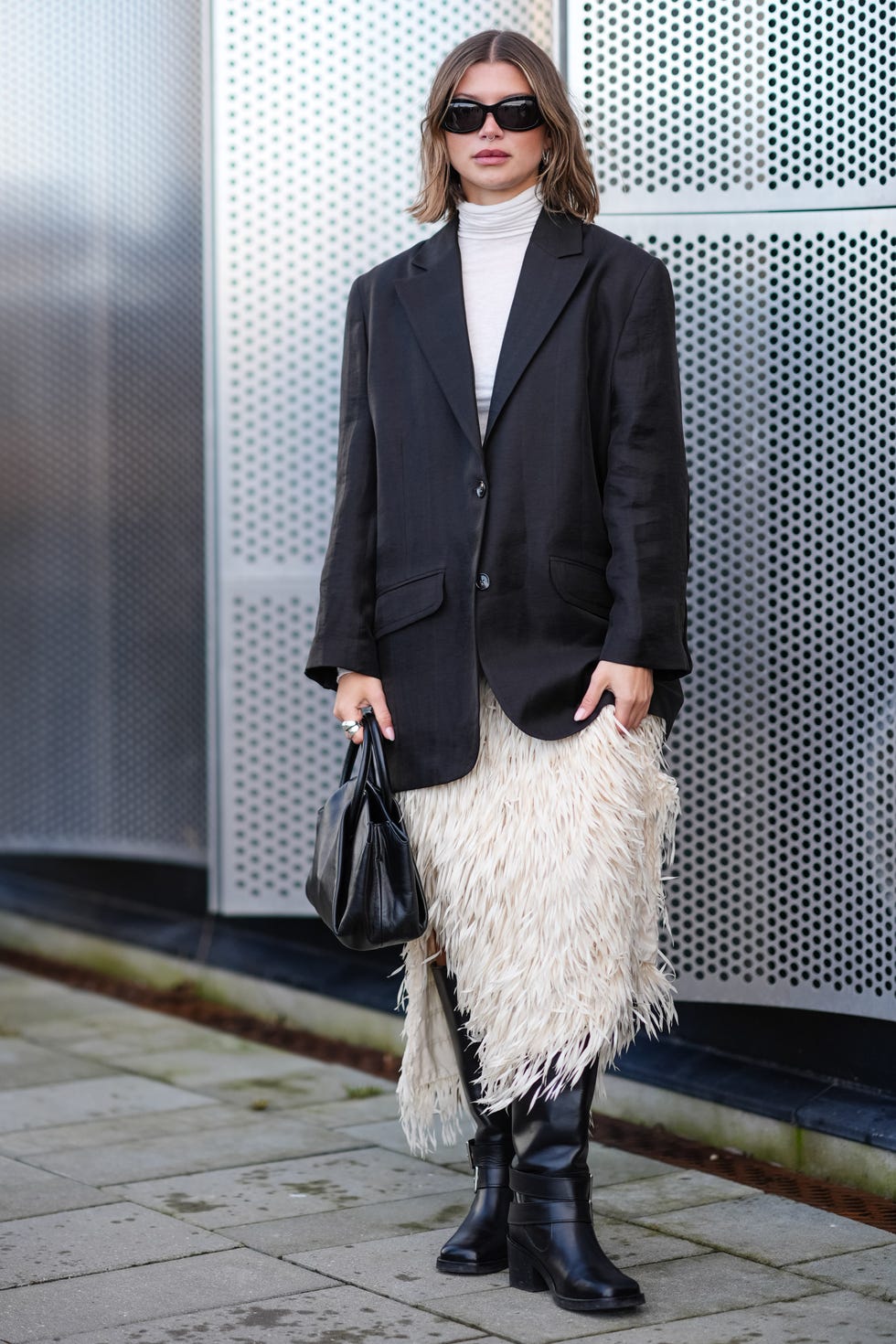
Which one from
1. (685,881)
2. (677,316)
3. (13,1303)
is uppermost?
(677,316)

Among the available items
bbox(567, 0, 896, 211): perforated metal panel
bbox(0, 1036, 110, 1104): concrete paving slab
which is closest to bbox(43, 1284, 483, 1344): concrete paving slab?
bbox(0, 1036, 110, 1104): concrete paving slab

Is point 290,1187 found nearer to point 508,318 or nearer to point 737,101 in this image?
point 508,318

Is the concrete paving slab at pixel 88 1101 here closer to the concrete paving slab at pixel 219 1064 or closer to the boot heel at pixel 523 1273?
the concrete paving slab at pixel 219 1064

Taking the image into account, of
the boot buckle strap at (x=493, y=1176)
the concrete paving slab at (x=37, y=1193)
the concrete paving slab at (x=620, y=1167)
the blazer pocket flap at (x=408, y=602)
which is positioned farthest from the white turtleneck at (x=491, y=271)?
the concrete paving slab at (x=37, y=1193)

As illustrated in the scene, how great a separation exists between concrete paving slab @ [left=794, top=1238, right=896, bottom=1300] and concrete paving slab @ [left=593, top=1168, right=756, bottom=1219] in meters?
0.42

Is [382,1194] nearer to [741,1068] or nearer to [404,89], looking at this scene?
[741,1068]

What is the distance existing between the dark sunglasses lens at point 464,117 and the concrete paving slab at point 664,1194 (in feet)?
7.17

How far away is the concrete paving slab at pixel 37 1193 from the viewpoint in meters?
3.96

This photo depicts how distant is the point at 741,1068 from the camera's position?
4527 mm

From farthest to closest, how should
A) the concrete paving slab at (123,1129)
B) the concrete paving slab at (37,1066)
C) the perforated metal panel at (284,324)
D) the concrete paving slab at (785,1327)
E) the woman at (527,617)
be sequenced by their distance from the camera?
1. the perforated metal panel at (284,324)
2. the concrete paving slab at (37,1066)
3. the concrete paving slab at (123,1129)
4. the woman at (527,617)
5. the concrete paving slab at (785,1327)

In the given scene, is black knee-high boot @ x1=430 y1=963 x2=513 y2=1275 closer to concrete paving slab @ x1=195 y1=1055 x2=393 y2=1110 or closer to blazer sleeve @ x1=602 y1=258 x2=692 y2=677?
blazer sleeve @ x1=602 y1=258 x2=692 y2=677

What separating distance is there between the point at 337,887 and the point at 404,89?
2708 millimetres

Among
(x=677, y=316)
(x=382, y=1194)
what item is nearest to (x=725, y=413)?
(x=677, y=316)

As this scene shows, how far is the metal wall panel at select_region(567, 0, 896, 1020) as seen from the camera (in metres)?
4.19
